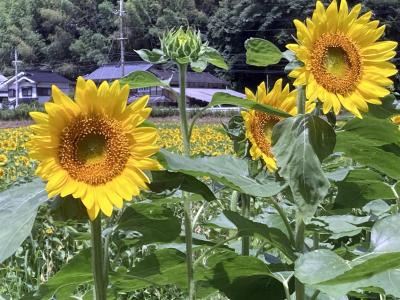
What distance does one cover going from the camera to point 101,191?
2.36 ft

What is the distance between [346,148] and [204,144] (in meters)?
4.31

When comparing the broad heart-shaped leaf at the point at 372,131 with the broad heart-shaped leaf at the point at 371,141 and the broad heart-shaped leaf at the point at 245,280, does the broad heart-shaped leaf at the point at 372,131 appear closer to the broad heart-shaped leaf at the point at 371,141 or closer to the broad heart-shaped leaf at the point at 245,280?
the broad heart-shaped leaf at the point at 371,141

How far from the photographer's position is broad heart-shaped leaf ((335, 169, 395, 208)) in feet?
3.27

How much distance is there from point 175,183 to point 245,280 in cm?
21

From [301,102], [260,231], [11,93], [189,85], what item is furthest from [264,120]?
[11,93]

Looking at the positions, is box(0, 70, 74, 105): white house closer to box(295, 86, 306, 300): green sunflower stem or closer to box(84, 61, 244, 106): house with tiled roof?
box(84, 61, 244, 106): house with tiled roof

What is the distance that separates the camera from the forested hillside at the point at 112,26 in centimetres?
3209

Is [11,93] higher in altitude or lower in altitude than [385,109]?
lower

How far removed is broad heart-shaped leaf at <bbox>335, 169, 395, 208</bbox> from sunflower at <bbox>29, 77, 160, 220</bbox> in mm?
376

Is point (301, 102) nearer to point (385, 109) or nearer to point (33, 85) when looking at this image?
point (385, 109)

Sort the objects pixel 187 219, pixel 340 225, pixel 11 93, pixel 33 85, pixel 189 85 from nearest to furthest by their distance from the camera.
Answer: pixel 187 219
pixel 340 225
pixel 189 85
pixel 33 85
pixel 11 93

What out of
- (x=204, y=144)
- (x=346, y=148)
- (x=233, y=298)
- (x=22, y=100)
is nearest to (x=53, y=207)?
(x=233, y=298)

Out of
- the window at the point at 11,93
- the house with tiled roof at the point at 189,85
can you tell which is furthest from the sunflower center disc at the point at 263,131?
the window at the point at 11,93

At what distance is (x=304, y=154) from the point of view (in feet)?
2.55
